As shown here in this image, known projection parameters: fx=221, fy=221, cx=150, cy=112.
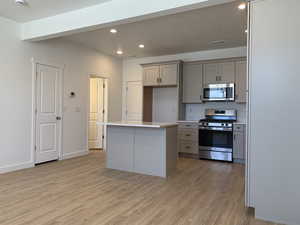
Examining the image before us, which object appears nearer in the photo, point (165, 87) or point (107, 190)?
point (107, 190)

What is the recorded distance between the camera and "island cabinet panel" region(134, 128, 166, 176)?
12.7 ft

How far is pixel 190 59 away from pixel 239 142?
2.56 m

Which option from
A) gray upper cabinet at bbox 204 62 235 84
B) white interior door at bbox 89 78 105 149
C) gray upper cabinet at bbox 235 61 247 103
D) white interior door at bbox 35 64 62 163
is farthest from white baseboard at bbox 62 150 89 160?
gray upper cabinet at bbox 235 61 247 103

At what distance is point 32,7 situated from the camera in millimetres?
3510

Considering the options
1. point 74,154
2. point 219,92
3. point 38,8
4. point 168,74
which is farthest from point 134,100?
point 38,8

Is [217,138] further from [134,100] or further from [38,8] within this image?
[38,8]

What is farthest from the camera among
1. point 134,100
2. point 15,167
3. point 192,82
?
point 134,100

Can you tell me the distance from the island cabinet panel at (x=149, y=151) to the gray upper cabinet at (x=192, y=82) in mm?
2233

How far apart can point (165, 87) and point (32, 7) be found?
12.6 ft

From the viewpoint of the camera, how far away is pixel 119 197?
298 cm

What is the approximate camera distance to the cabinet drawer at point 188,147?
5488 mm

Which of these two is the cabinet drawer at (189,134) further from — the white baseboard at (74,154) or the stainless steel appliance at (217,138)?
the white baseboard at (74,154)

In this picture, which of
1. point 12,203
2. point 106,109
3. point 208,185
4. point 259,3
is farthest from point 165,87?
point 12,203

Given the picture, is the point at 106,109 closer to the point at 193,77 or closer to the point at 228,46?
the point at 193,77
